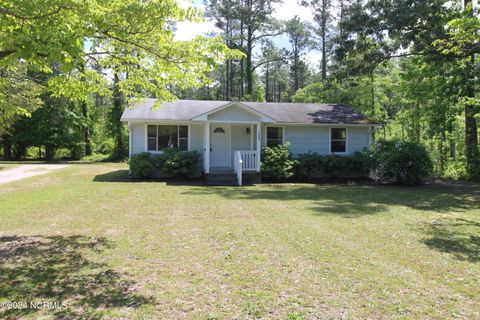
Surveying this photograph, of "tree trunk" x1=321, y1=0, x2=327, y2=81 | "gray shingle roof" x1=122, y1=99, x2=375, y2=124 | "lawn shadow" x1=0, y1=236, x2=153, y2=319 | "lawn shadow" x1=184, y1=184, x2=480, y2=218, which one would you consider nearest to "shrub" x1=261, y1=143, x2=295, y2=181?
"lawn shadow" x1=184, y1=184, x2=480, y2=218

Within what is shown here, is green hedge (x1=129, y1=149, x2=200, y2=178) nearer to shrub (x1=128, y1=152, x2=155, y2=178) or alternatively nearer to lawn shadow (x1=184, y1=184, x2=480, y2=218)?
shrub (x1=128, y1=152, x2=155, y2=178)

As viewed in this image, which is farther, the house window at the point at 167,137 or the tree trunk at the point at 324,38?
→ the tree trunk at the point at 324,38

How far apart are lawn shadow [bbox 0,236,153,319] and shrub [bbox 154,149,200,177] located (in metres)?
9.14

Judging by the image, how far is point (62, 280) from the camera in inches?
166

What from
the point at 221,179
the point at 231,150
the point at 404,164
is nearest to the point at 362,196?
the point at 404,164

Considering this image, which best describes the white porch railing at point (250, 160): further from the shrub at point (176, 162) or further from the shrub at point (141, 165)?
the shrub at point (141, 165)

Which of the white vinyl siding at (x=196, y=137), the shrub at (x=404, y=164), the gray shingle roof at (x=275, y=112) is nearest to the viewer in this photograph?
the shrub at (x=404, y=164)

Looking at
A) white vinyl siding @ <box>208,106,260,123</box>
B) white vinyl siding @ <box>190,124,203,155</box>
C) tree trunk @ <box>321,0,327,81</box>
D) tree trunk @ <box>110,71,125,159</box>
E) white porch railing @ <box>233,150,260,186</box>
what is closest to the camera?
white vinyl siding @ <box>208,106,260,123</box>

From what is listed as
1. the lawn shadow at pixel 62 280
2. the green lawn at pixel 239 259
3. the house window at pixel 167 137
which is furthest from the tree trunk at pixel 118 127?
the lawn shadow at pixel 62 280

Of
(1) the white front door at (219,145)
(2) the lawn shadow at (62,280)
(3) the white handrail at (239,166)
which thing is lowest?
(2) the lawn shadow at (62,280)

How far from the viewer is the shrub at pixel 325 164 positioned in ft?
52.2

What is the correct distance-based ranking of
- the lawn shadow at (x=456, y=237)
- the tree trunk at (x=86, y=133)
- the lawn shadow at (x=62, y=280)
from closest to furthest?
the lawn shadow at (x=62, y=280), the lawn shadow at (x=456, y=237), the tree trunk at (x=86, y=133)

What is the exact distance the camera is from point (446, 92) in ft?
57.5

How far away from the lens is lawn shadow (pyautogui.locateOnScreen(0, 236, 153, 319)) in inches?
139
